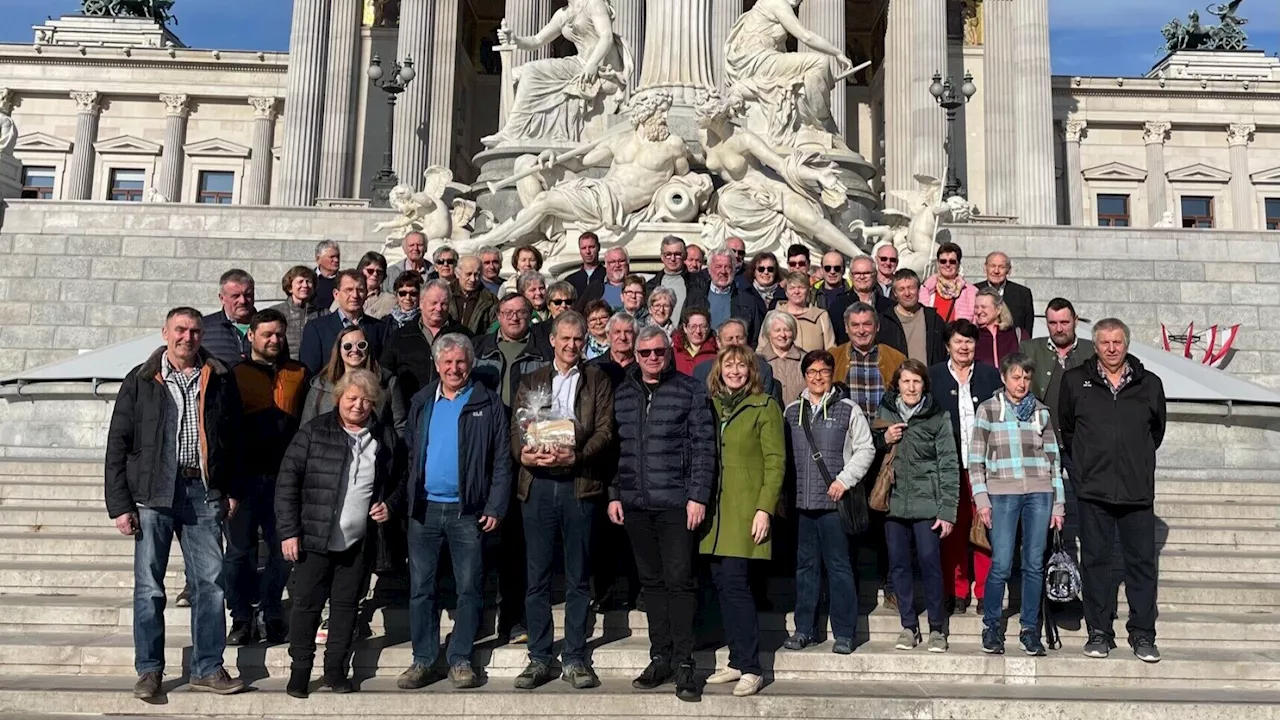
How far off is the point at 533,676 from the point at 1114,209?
53533mm

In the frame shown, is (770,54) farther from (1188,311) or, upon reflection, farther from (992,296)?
(992,296)

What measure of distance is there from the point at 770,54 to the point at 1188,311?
8779mm

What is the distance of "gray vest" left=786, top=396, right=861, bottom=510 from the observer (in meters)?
6.96

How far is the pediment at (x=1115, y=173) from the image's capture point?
5316cm

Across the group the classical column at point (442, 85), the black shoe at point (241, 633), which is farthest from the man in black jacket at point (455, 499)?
the classical column at point (442, 85)

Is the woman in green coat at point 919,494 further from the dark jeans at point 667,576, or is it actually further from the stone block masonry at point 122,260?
the stone block masonry at point 122,260

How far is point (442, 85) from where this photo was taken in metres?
38.6

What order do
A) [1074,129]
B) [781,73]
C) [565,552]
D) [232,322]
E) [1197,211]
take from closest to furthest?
[565,552]
[232,322]
[781,73]
[1074,129]
[1197,211]

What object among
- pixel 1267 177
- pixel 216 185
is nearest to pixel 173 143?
pixel 216 185

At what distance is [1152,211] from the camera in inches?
2105

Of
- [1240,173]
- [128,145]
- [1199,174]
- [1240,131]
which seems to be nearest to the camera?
[1240,173]

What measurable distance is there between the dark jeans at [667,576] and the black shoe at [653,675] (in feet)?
0.12

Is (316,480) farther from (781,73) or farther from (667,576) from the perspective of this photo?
(781,73)

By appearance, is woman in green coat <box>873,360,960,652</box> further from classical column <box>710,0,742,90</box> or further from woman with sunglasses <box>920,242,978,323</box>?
classical column <box>710,0,742,90</box>
